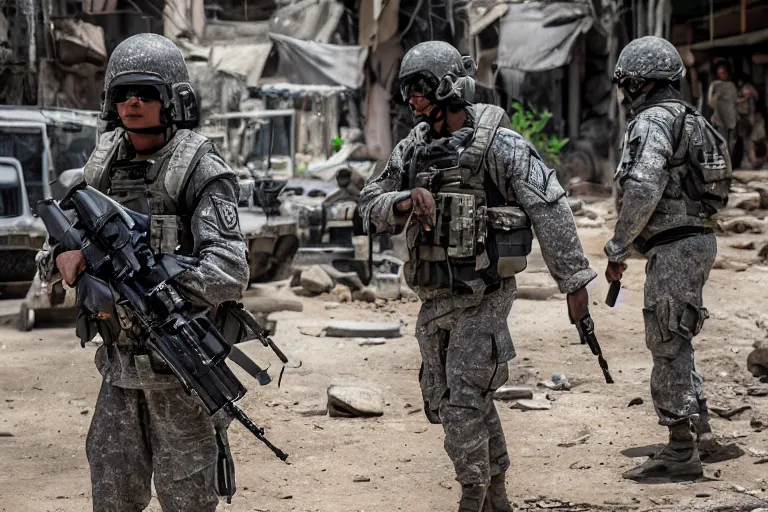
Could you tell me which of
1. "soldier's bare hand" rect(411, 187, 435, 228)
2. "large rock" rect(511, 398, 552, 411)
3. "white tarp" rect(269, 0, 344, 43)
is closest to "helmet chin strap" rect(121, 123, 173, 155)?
"soldier's bare hand" rect(411, 187, 435, 228)

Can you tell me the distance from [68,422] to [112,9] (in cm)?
943

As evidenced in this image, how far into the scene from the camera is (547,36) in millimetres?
20594

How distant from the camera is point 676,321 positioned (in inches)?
217

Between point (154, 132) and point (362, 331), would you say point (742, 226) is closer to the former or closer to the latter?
point (362, 331)

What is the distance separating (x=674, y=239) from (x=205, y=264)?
9.49 ft

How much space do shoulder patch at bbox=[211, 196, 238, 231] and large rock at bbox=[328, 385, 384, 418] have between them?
365cm

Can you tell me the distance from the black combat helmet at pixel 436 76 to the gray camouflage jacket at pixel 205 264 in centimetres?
131

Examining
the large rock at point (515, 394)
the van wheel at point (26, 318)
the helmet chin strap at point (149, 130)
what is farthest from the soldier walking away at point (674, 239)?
the van wheel at point (26, 318)

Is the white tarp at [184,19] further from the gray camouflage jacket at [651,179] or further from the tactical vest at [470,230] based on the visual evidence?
the tactical vest at [470,230]

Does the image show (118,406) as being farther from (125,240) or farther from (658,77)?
(658,77)

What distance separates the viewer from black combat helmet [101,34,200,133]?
364 cm

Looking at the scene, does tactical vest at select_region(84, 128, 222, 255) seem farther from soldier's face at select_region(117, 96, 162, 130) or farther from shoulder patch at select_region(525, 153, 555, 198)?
shoulder patch at select_region(525, 153, 555, 198)

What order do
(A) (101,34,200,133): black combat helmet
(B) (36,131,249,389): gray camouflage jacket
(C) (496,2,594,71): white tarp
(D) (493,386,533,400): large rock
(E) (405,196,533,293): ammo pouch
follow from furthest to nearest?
(C) (496,2,594,71): white tarp → (D) (493,386,533,400): large rock → (E) (405,196,533,293): ammo pouch → (A) (101,34,200,133): black combat helmet → (B) (36,131,249,389): gray camouflage jacket

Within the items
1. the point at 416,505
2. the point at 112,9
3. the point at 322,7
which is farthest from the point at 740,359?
the point at 322,7
